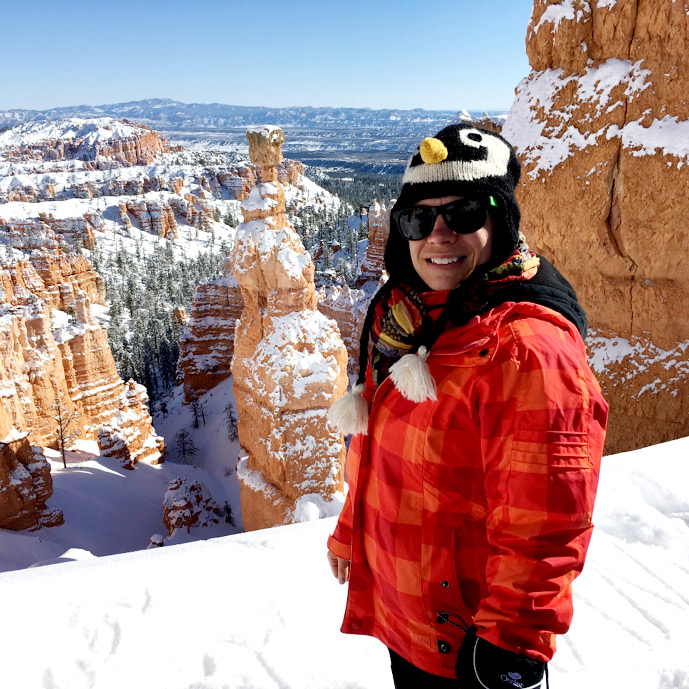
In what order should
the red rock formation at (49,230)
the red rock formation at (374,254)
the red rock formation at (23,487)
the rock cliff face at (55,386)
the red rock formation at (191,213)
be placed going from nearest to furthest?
the red rock formation at (23,487), the rock cliff face at (55,386), the red rock formation at (374,254), the red rock formation at (49,230), the red rock formation at (191,213)

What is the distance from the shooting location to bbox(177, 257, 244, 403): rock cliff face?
1905cm

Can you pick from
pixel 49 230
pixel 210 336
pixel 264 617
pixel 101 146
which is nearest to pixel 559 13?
pixel 264 617

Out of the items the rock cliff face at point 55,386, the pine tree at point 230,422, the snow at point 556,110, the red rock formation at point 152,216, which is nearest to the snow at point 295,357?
the snow at point 556,110

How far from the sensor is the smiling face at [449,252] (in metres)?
1.07

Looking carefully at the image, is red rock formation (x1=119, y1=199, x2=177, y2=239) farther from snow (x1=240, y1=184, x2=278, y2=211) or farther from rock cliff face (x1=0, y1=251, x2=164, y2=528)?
snow (x1=240, y1=184, x2=278, y2=211)

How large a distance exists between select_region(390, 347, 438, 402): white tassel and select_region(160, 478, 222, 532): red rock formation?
399 inches

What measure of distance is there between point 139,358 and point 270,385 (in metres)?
21.4

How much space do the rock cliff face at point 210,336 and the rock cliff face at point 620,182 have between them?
15577 mm

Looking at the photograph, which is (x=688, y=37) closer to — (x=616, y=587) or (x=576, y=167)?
(x=576, y=167)

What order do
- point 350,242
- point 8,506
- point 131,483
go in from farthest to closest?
point 350,242
point 131,483
point 8,506

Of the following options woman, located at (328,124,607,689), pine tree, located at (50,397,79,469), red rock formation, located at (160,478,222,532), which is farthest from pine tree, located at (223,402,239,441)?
woman, located at (328,124,607,689)

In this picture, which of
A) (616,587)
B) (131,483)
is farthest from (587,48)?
(131,483)

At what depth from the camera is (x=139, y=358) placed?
25969mm

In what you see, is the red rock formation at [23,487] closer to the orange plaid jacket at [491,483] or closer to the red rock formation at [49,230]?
the orange plaid jacket at [491,483]
